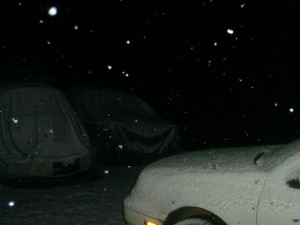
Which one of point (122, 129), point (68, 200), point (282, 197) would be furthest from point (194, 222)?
point (122, 129)

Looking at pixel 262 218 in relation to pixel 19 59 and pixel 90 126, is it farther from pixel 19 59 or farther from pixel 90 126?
pixel 19 59

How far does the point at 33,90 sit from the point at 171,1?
855cm

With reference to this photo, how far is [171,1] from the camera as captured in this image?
47.9 ft

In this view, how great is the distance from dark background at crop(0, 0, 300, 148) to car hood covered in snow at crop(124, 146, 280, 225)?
815cm

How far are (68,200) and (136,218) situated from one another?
99.6 inches

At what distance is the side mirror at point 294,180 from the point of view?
3002 mm

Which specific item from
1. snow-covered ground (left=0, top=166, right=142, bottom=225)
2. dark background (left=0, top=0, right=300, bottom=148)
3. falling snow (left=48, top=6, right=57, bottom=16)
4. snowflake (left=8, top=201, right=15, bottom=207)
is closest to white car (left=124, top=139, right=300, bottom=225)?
snow-covered ground (left=0, top=166, right=142, bottom=225)

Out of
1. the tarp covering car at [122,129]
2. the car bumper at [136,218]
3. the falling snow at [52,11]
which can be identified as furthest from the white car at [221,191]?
the falling snow at [52,11]

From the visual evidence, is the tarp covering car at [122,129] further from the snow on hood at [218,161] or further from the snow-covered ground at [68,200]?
→ the snow on hood at [218,161]

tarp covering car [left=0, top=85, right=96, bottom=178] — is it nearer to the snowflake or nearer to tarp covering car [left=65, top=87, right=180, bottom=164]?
→ the snowflake

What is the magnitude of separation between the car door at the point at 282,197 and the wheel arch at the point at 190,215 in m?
0.39

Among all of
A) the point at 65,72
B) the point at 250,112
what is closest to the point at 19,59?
the point at 65,72

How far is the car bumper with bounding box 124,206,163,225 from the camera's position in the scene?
3.65 metres

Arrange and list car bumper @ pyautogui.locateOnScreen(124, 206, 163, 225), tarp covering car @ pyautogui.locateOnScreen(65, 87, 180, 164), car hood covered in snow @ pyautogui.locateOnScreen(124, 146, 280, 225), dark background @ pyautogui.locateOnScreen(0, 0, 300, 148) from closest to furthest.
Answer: car hood covered in snow @ pyautogui.locateOnScreen(124, 146, 280, 225) → car bumper @ pyautogui.locateOnScreen(124, 206, 163, 225) → tarp covering car @ pyautogui.locateOnScreen(65, 87, 180, 164) → dark background @ pyautogui.locateOnScreen(0, 0, 300, 148)
